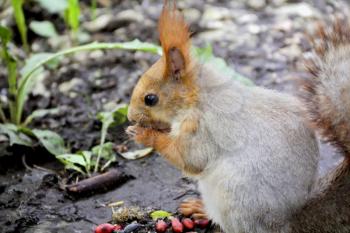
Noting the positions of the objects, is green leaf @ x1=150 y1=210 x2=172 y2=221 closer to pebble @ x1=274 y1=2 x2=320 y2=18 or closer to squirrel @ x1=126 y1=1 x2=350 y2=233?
Result: squirrel @ x1=126 y1=1 x2=350 y2=233

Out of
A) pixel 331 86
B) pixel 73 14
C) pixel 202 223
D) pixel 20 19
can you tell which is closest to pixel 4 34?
pixel 20 19

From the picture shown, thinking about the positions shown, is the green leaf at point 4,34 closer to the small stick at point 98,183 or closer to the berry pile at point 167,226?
the small stick at point 98,183

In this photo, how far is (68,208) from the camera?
2188mm

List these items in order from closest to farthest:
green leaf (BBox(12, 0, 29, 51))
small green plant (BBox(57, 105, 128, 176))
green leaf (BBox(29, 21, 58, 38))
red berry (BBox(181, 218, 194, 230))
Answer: red berry (BBox(181, 218, 194, 230))
small green plant (BBox(57, 105, 128, 176))
green leaf (BBox(12, 0, 29, 51))
green leaf (BBox(29, 21, 58, 38))

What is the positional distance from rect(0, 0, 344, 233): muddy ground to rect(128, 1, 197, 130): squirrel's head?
0.31 m

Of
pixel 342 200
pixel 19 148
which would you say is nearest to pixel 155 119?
pixel 342 200

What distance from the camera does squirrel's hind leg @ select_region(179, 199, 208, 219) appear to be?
2.08 metres

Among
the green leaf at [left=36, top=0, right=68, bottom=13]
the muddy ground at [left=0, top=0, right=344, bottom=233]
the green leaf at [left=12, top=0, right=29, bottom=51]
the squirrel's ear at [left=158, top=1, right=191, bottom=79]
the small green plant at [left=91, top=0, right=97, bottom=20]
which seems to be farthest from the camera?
the small green plant at [left=91, top=0, right=97, bottom=20]

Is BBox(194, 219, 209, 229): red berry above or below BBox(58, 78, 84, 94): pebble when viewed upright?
below

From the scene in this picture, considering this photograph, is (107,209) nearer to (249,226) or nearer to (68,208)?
(68,208)

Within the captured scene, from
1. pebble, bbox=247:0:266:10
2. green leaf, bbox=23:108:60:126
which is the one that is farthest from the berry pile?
pebble, bbox=247:0:266:10

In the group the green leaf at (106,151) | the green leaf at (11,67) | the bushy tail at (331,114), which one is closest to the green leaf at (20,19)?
the green leaf at (11,67)

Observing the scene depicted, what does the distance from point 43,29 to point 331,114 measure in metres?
1.81

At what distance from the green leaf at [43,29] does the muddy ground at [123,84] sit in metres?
0.08
